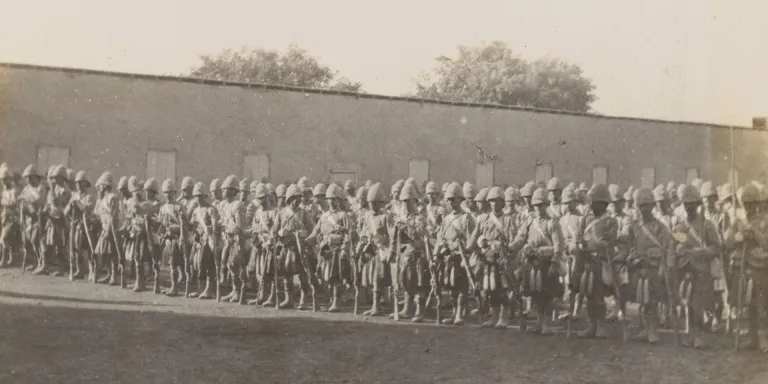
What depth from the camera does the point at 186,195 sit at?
463 inches

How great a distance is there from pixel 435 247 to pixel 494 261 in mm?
911

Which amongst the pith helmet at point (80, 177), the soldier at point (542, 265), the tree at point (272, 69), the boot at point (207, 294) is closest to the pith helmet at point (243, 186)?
the boot at point (207, 294)

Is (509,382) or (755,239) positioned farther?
(755,239)

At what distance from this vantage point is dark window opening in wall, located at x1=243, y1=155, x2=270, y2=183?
12710 millimetres

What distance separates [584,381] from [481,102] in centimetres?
883

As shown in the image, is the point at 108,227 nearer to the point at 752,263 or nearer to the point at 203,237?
the point at 203,237

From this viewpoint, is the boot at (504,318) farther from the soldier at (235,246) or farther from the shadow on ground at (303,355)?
the soldier at (235,246)

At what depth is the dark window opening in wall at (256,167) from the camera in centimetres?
1271

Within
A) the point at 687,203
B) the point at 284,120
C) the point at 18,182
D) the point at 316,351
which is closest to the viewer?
the point at 316,351

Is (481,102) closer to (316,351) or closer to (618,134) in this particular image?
(618,134)

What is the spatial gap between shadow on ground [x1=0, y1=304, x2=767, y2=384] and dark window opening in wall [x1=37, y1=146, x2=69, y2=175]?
81.7 inches

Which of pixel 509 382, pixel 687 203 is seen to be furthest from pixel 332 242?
pixel 687 203

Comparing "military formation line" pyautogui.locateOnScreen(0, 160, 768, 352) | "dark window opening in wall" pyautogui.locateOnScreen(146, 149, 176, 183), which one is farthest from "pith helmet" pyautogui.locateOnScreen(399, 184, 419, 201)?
"dark window opening in wall" pyautogui.locateOnScreen(146, 149, 176, 183)

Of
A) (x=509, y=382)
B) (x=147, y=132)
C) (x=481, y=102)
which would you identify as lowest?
(x=509, y=382)
